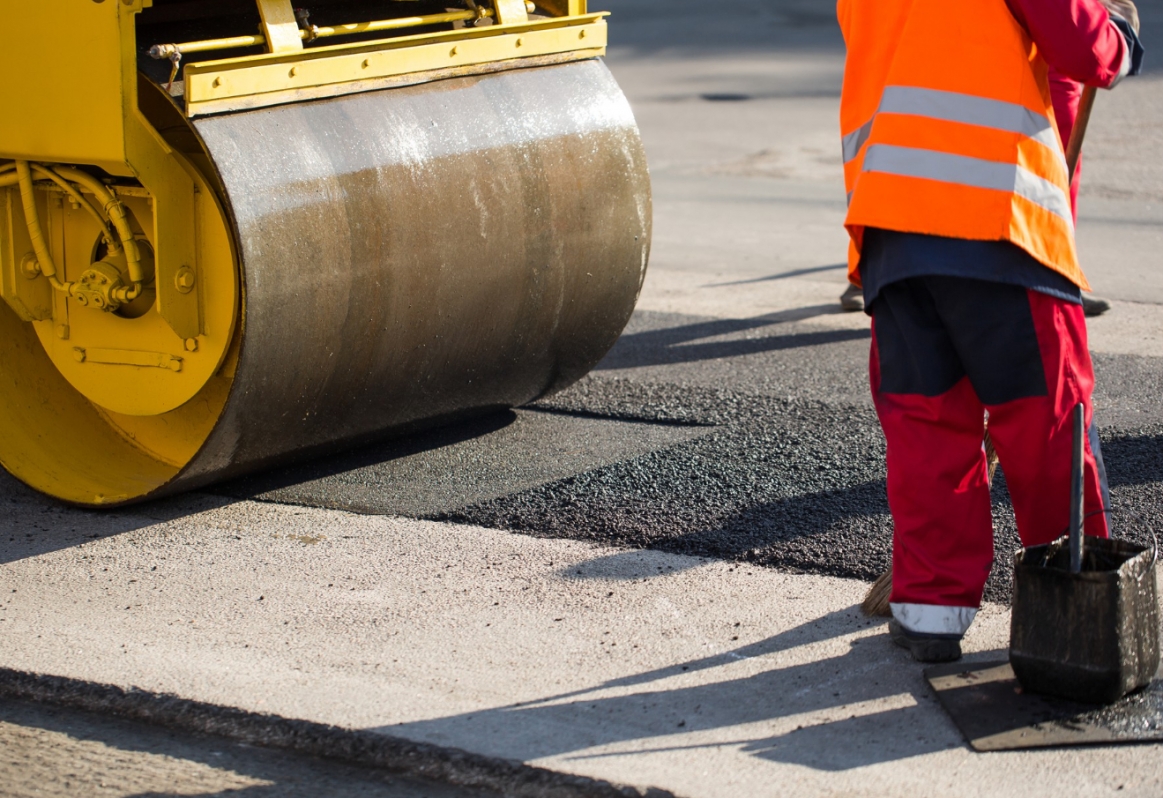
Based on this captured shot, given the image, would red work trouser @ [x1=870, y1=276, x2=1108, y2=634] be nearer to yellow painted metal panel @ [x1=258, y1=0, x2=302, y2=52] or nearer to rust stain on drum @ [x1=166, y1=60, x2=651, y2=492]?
rust stain on drum @ [x1=166, y1=60, x2=651, y2=492]

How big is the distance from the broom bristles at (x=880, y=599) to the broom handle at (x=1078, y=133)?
3.40 ft

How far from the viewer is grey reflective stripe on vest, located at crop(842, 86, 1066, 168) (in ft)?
9.80

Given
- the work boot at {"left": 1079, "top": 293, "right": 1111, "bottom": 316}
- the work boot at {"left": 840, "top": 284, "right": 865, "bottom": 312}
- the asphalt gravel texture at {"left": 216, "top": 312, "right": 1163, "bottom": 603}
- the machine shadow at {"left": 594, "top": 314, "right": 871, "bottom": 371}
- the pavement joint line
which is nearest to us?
the pavement joint line

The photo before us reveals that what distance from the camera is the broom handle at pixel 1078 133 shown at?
11.6 feet

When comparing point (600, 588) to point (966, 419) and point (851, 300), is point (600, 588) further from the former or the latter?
point (851, 300)

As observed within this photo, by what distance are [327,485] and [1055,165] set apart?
7.63ft

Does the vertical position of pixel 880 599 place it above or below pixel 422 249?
below

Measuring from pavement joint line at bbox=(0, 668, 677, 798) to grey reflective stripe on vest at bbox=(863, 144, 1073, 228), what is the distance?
133 centimetres

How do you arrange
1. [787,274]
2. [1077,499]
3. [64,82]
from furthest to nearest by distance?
[787,274] < [64,82] < [1077,499]

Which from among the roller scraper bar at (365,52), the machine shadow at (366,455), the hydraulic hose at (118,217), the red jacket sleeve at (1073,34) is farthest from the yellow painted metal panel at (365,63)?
the red jacket sleeve at (1073,34)

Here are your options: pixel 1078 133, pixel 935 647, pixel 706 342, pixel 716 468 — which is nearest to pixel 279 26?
pixel 716 468

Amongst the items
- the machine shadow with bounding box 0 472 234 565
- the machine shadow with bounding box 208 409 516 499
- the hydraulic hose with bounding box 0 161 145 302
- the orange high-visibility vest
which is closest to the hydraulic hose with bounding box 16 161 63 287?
the hydraulic hose with bounding box 0 161 145 302

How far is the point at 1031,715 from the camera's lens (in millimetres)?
2906

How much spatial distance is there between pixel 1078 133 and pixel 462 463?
2043 mm
